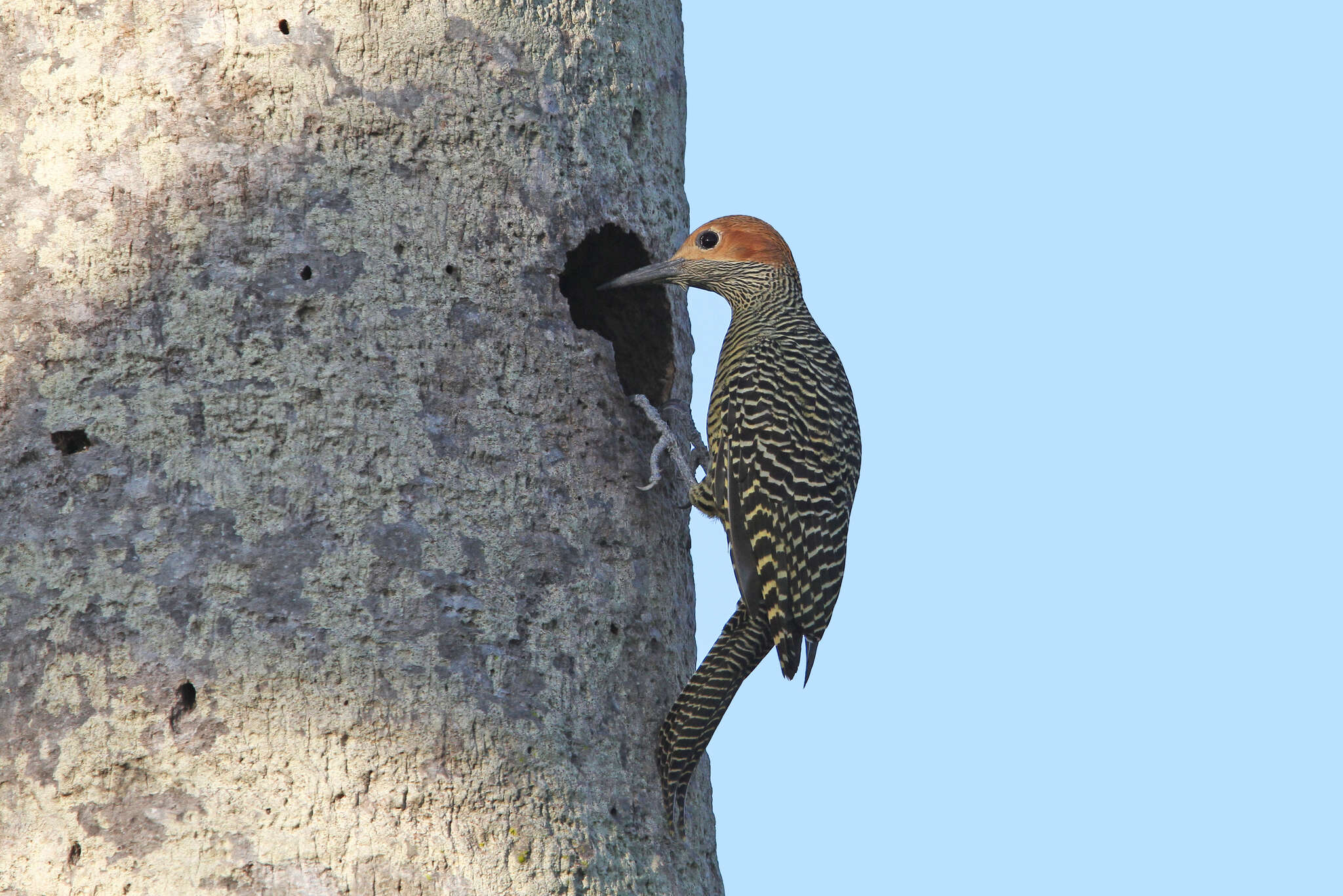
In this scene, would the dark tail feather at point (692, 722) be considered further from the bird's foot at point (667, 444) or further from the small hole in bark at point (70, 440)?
the small hole in bark at point (70, 440)

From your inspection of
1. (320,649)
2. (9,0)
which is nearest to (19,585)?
(320,649)

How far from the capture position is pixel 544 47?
132 inches

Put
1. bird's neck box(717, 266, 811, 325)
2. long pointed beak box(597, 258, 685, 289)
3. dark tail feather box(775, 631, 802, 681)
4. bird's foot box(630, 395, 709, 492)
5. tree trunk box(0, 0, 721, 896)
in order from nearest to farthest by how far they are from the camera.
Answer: tree trunk box(0, 0, 721, 896) → bird's foot box(630, 395, 709, 492) → dark tail feather box(775, 631, 802, 681) → long pointed beak box(597, 258, 685, 289) → bird's neck box(717, 266, 811, 325)

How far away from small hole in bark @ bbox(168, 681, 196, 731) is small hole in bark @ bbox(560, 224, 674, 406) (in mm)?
1581

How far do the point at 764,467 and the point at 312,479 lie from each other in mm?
1547

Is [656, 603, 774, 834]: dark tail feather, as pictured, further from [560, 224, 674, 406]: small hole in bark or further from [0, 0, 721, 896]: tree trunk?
[560, 224, 674, 406]: small hole in bark

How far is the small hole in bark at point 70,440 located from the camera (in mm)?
2771

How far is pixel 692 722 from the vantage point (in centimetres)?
307

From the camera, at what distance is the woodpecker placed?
11.2ft

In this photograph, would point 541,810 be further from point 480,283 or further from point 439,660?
point 480,283

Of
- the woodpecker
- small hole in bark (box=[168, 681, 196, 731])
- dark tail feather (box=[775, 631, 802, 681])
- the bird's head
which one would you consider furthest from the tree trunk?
the bird's head

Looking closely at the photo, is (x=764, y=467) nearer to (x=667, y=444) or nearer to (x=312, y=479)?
(x=667, y=444)

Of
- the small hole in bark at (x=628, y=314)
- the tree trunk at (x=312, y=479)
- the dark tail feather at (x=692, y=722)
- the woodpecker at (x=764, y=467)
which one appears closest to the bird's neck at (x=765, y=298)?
the woodpecker at (x=764, y=467)

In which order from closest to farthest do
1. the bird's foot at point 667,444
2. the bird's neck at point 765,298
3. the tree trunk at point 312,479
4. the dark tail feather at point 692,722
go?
the tree trunk at point 312,479 < the dark tail feather at point 692,722 < the bird's foot at point 667,444 < the bird's neck at point 765,298
